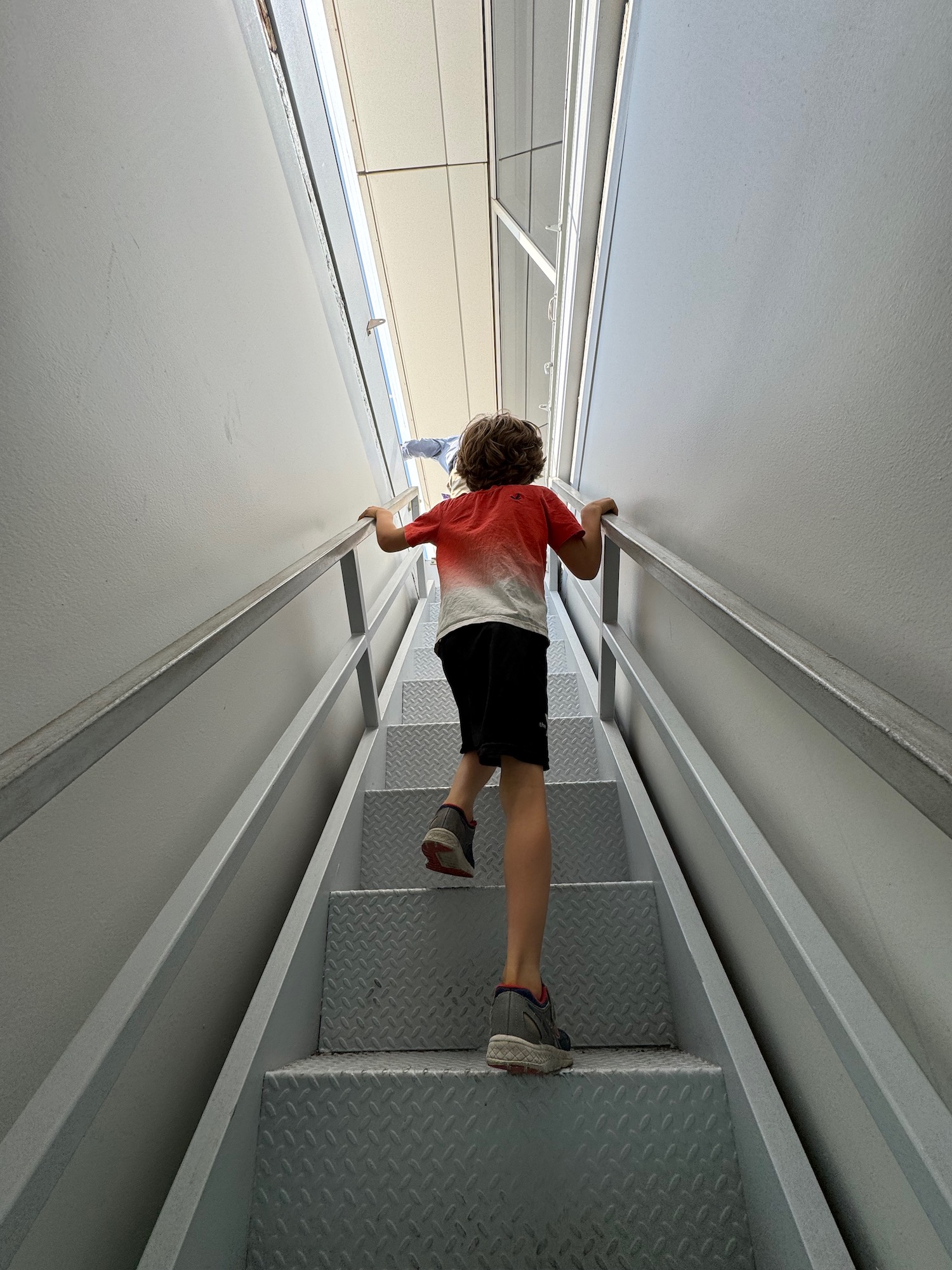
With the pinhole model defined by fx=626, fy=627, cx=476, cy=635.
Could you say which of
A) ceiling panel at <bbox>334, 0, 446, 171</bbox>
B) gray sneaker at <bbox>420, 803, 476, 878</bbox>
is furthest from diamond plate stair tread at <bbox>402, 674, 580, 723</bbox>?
ceiling panel at <bbox>334, 0, 446, 171</bbox>

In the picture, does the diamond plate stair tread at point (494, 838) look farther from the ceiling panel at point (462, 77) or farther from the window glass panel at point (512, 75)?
the ceiling panel at point (462, 77)

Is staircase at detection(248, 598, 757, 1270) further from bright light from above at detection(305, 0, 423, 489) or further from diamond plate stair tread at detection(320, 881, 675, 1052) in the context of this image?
bright light from above at detection(305, 0, 423, 489)

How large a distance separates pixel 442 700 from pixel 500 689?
136cm

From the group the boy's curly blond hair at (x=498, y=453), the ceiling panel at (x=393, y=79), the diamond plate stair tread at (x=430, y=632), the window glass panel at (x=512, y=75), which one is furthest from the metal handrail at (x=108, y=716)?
the ceiling panel at (x=393, y=79)

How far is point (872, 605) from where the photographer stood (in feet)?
2.46

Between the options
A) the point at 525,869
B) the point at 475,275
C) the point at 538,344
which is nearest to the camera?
the point at 525,869

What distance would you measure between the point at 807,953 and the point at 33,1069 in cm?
90

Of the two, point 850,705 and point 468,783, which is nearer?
point 850,705

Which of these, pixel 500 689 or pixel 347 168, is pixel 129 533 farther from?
pixel 347 168

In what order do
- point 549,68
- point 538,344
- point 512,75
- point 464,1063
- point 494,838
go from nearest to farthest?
point 464,1063 < point 494,838 < point 549,68 < point 512,75 < point 538,344

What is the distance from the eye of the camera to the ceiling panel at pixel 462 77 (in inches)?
121

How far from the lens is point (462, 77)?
3369 millimetres

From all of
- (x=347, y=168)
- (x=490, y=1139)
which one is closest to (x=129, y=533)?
(x=490, y=1139)

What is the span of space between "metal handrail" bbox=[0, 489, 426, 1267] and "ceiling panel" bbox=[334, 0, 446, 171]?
325cm
